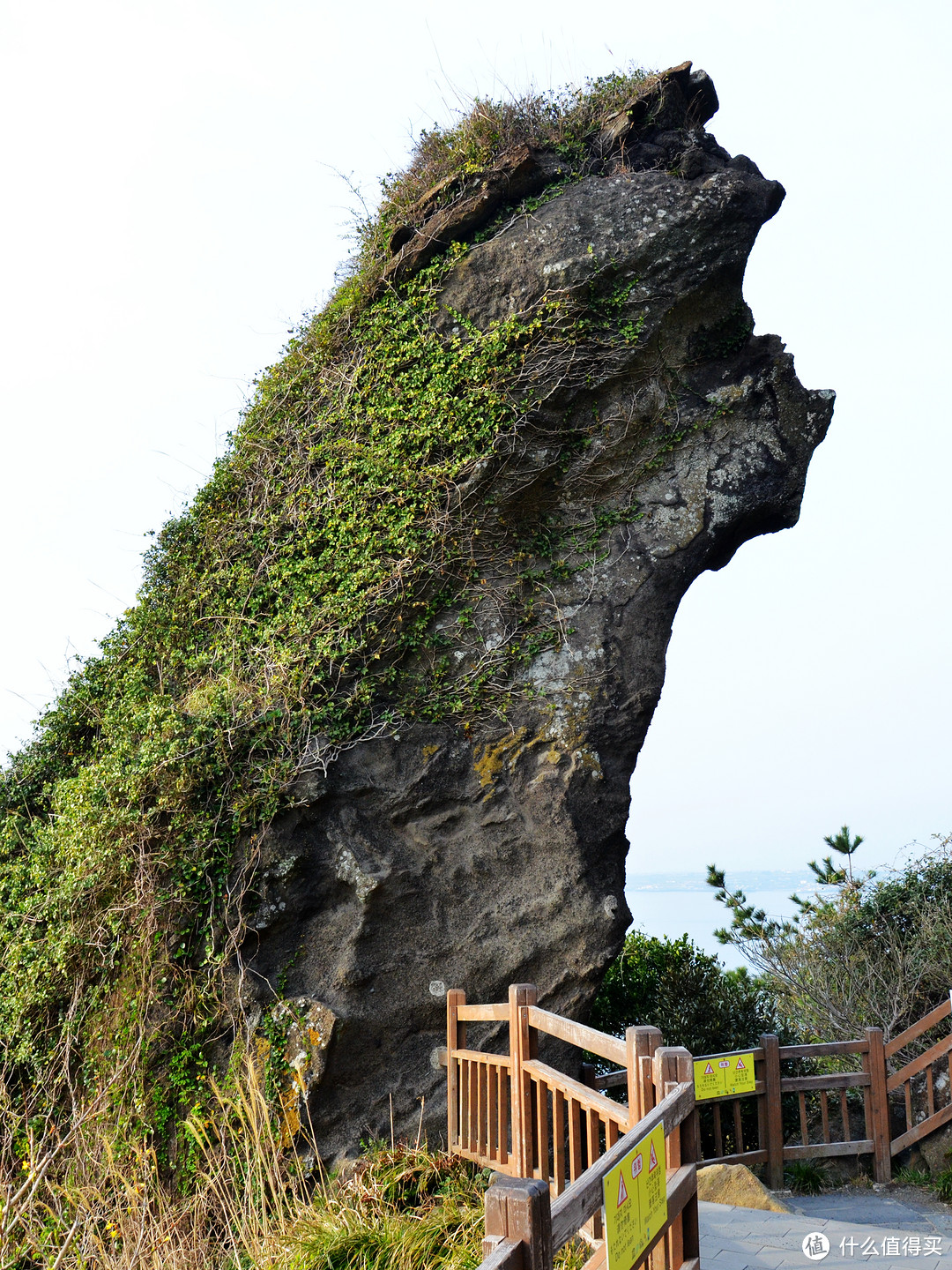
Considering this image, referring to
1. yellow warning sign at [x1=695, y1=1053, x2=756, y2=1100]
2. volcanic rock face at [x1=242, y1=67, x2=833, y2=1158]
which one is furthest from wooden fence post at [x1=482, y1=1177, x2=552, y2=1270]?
yellow warning sign at [x1=695, y1=1053, x2=756, y2=1100]

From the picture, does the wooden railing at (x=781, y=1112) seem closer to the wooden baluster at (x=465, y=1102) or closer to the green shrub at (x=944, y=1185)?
the green shrub at (x=944, y=1185)

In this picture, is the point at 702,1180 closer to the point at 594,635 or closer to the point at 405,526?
the point at 594,635

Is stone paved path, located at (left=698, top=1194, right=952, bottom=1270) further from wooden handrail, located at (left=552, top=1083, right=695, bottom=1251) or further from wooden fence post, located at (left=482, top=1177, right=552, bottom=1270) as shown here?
wooden fence post, located at (left=482, top=1177, right=552, bottom=1270)

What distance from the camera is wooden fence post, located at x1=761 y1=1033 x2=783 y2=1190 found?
7.16 m

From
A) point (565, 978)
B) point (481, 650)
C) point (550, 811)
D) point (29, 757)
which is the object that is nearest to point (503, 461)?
point (481, 650)

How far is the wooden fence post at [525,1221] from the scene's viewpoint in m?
2.18

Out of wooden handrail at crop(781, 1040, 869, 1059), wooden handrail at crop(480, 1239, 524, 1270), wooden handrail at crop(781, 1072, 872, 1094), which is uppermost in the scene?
wooden handrail at crop(480, 1239, 524, 1270)

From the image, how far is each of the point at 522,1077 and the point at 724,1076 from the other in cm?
236

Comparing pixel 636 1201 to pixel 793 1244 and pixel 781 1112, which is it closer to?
pixel 793 1244

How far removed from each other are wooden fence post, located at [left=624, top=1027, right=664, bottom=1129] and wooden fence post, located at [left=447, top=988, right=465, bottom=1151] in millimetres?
2635

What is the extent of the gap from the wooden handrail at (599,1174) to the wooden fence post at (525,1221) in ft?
0.16

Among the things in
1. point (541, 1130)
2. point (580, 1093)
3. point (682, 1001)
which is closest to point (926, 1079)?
point (682, 1001)

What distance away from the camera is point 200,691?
730 centimetres

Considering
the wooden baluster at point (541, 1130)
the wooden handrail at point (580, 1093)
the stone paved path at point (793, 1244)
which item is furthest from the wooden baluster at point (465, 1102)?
the stone paved path at point (793, 1244)
